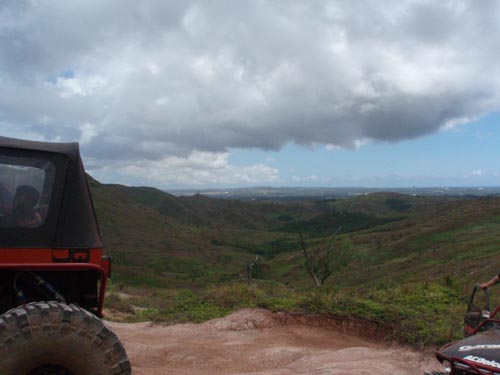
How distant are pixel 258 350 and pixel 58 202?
4.68 metres

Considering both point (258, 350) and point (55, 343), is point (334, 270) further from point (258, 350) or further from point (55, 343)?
point (55, 343)

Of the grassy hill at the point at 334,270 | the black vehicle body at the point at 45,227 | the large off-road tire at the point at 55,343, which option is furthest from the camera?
the grassy hill at the point at 334,270

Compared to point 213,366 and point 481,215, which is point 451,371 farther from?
point 481,215

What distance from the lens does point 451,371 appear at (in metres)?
3.75

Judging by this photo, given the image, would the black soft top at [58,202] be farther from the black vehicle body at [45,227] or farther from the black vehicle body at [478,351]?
the black vehicle body at [478,351]

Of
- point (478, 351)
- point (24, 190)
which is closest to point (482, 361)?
point (478, 351)

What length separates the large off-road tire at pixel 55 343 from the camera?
3.44 metres

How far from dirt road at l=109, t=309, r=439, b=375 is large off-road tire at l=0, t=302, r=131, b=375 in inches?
97.8

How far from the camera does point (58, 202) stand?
404cm

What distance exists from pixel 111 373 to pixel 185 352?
4.04 metres

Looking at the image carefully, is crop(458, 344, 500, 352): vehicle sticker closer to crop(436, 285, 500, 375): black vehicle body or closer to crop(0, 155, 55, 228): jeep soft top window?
crop(436, 285, 500, 375): black vehicle body

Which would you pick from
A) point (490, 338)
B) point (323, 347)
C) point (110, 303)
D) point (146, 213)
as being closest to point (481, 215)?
point (110, 303)

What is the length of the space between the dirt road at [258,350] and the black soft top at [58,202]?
105 inches

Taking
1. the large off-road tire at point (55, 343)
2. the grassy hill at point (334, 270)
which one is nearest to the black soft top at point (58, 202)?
the large off-road tire at point (55, 343)
